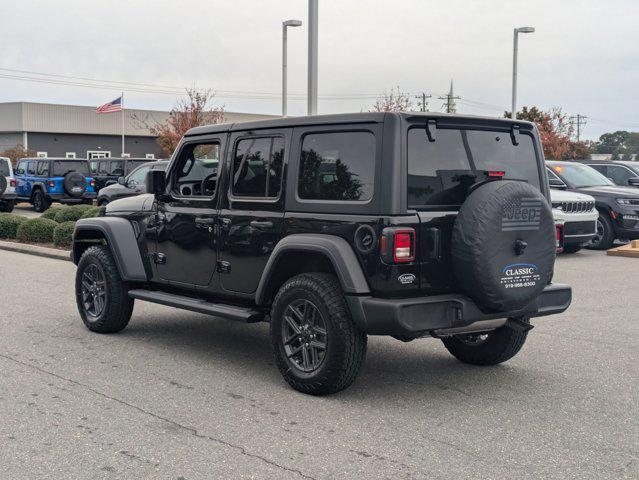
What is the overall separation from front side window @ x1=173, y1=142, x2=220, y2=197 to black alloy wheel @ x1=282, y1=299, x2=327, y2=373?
1.55 meters

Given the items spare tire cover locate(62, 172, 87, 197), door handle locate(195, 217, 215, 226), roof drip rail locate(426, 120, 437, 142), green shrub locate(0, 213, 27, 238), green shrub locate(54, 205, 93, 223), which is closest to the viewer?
roof drip rail locate(426, 120, 437, 142)

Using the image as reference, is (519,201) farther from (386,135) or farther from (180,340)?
(180,340)

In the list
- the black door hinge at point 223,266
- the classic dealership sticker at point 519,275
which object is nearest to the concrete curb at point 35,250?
the black door hinge at point 223,266

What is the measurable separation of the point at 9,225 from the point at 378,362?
1278 cm

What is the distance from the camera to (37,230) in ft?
54.3

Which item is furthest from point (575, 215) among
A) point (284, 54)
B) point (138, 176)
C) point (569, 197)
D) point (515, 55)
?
point (515, 55)

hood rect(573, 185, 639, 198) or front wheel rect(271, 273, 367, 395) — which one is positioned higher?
hood rect(573, 185, 639, 198)

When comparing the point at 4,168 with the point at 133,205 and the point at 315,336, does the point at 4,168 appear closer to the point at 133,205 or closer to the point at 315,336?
the point at 133,205

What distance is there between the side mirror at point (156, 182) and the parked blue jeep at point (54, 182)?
66.5ft

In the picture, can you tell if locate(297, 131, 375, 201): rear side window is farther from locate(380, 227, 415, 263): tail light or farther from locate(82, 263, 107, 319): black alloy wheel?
locate(82, 263, 107, 319): black alloy wheel

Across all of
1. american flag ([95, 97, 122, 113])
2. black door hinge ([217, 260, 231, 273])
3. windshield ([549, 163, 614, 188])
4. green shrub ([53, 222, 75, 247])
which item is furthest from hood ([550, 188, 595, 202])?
american flag ([95, 97, 122, 113])

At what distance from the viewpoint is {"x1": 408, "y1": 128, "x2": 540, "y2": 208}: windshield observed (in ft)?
18.6

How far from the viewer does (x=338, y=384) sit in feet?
18.7

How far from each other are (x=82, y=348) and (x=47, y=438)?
251 cm
